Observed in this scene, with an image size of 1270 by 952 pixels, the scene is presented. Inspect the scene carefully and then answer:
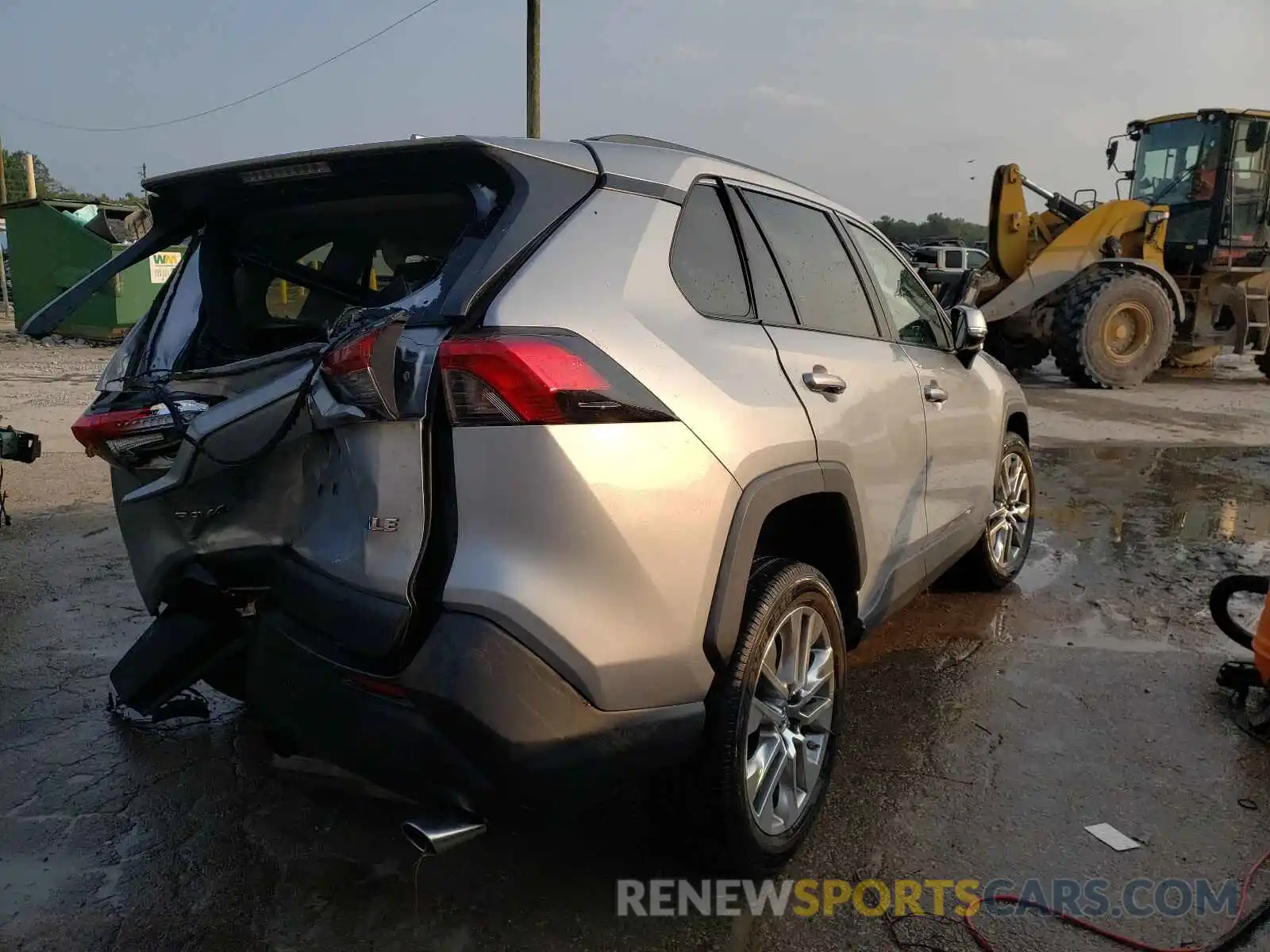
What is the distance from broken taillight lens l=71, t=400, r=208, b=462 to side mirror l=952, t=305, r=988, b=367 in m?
A: 3.01

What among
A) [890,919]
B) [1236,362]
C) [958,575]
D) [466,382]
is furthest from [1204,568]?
[1236,362]

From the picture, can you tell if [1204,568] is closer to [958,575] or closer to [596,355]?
[958,575]

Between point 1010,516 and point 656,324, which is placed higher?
point 656,324

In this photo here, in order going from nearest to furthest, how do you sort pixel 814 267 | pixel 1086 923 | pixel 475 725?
pixel 475 725 → pixel 1086 923 → pixel 814 267

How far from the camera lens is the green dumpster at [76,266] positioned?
15.2m

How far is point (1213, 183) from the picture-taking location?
521 inches

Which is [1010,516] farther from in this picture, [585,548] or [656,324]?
[585,548]

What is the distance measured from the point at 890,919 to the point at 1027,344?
43.4 ft

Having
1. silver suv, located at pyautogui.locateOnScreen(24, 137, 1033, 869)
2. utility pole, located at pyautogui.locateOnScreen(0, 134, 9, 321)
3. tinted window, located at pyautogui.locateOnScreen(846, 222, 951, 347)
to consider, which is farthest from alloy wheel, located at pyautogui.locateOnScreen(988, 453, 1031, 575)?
utility pole, located at pyautogui.locateOnScreen(0, 134, 9, 321)

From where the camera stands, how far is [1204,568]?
5.44 metres

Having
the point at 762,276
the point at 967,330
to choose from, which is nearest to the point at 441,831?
the point at 762,276

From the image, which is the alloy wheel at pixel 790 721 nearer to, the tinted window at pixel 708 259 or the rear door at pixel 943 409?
the tinted window at pixel 708 259

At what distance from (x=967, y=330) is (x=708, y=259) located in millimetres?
1901

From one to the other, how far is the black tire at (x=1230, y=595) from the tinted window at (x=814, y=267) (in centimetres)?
185
